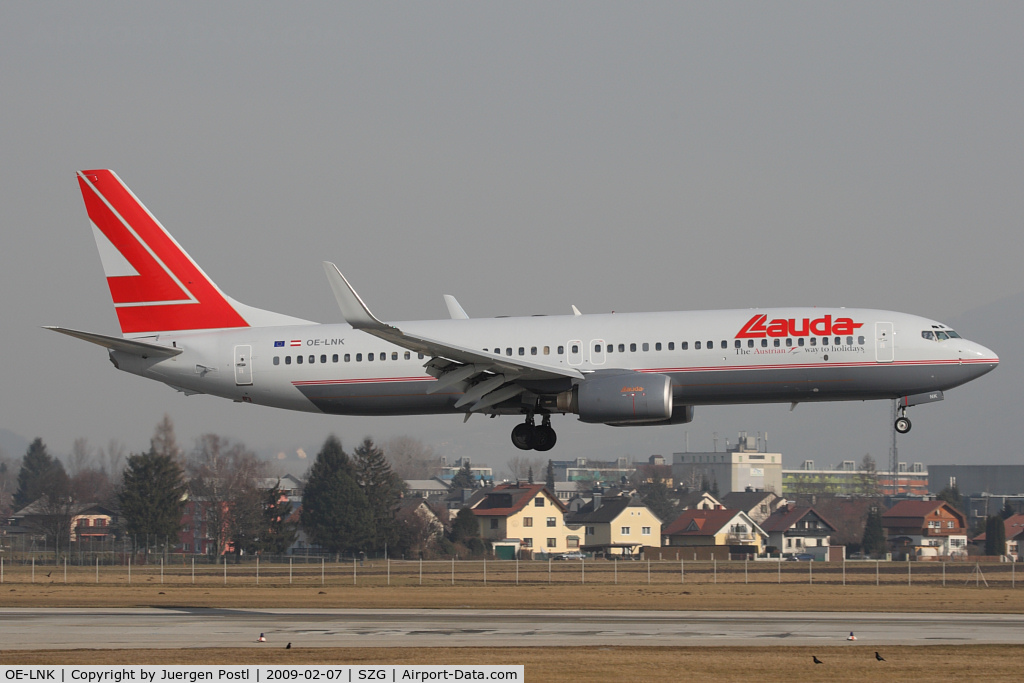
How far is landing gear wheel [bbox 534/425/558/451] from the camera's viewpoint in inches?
1754

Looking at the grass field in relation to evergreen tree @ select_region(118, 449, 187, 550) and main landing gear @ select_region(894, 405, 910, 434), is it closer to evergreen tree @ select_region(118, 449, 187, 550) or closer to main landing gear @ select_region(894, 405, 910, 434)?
main landing gear @ select_region(894, 405, 910, 434)

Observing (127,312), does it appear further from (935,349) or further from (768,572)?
(768,572)

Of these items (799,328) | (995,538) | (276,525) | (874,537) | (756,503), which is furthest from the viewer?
(756,503)

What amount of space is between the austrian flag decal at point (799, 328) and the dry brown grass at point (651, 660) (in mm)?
10502

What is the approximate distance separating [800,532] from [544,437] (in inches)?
3647

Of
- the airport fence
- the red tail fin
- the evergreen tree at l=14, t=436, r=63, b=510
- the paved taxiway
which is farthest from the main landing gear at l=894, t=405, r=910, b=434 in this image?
the evergreen tree at l=14, t=436, r=63, b=510

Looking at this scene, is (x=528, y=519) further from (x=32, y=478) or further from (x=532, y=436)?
(x=532, y=436)

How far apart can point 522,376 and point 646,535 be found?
92.4m

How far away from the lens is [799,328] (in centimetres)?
4112

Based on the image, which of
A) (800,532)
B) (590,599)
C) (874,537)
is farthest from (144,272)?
(800,532)

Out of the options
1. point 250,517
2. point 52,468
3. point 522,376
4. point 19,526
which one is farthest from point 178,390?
point 52,468

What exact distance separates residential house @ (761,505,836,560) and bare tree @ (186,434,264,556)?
54.3 metres

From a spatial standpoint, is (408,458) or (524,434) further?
(408,458)

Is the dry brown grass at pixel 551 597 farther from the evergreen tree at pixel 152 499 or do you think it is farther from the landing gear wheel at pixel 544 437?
the evergreen tree at pixel 152 499
